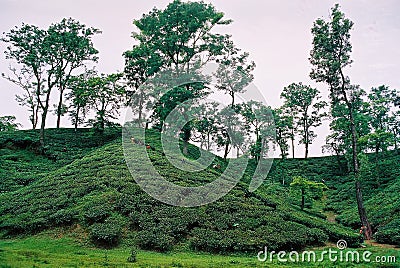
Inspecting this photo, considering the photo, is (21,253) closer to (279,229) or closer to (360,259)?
(279,229)

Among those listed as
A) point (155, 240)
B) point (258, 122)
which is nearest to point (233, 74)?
point (258, 122)

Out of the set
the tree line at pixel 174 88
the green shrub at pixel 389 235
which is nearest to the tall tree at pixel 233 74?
the tree line at pixel 174 88

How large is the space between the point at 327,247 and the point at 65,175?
16.4 metres

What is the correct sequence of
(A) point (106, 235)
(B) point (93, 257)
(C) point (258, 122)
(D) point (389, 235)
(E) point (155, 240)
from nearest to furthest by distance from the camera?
(B) point (93, 257) < (A) point (106, 235) < (E) point (155, 240) < (D) point (389, 235) < (C) point (258, 122)

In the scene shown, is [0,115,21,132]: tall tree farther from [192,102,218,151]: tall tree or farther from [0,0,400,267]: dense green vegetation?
[192,102,218,151]: tall tree

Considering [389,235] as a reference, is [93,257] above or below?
below

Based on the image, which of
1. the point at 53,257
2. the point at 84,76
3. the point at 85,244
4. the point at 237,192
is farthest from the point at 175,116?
the point at 53,257

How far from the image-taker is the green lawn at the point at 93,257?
33.6 feet
